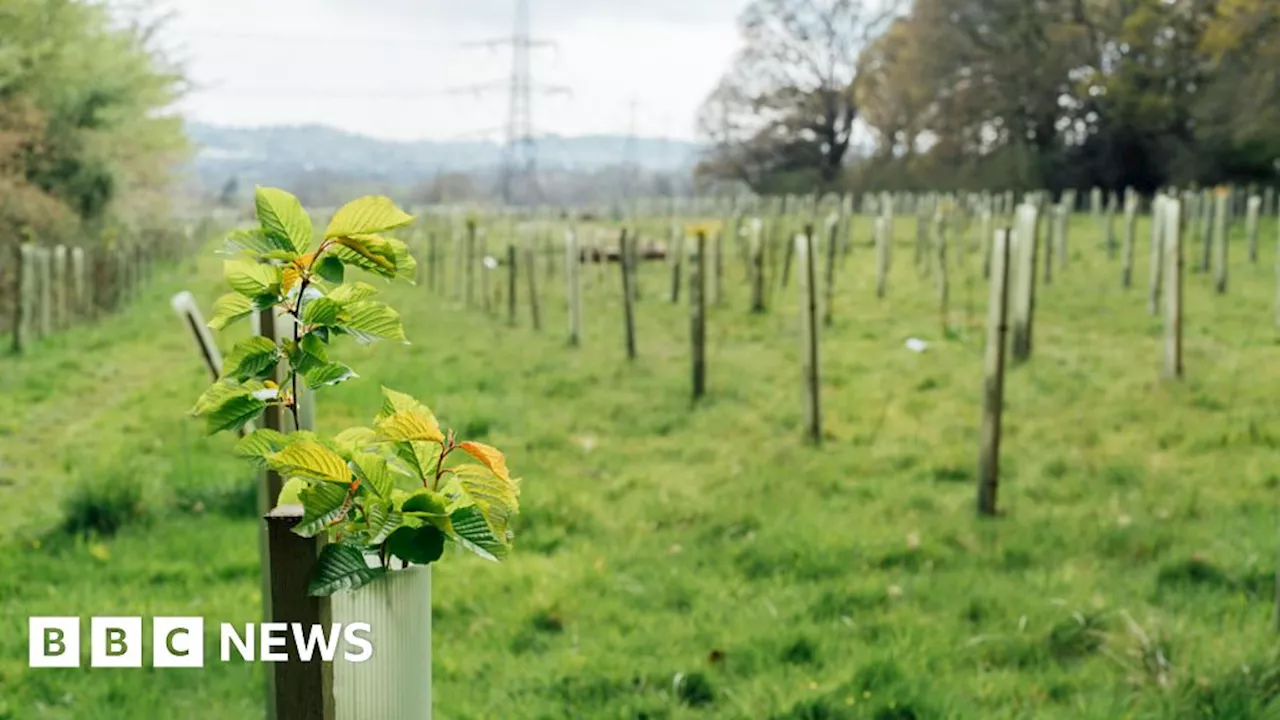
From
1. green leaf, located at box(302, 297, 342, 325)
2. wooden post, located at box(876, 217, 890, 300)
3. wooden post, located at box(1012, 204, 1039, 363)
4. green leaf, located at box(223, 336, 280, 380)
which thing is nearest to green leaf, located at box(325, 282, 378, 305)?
green leaf, located at box(302, 297, 342, 325)

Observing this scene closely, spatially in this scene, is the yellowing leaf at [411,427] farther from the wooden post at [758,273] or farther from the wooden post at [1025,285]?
the wooden post at [758,273]

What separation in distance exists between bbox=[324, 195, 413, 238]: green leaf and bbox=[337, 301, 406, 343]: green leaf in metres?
0.11

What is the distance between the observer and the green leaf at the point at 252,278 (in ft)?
5.48

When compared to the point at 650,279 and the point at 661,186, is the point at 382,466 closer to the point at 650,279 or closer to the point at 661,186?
the point at 650,279

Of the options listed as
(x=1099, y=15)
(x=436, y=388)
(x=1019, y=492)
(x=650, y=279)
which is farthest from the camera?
(x=1099, y=15)

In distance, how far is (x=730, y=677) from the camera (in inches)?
179

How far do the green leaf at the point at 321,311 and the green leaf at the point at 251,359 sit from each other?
0.23 ft

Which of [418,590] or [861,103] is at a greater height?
[861,103]

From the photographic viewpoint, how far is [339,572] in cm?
167

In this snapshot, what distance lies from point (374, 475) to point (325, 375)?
0.18 metres

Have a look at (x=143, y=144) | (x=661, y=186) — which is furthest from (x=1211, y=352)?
(x=661, y=186)

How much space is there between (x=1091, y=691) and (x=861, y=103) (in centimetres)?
4899

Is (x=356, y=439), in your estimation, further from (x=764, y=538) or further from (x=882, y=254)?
(x=882, y=254)

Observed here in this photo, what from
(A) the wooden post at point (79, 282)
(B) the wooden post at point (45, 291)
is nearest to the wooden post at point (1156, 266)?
(B) the wooden post at point (45, 291)
